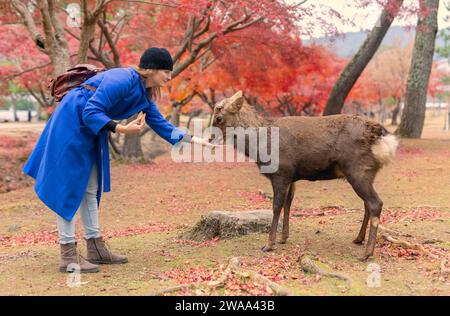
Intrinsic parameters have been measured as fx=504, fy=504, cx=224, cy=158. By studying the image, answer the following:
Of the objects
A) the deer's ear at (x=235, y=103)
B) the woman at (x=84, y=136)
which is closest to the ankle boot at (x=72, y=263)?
the woman at (x=84, y=136)

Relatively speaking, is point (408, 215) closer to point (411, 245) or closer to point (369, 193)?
point (411, 245)

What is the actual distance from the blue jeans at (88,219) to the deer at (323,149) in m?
1.30

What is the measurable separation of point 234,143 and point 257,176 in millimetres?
8312

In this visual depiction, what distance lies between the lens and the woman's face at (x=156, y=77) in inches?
183

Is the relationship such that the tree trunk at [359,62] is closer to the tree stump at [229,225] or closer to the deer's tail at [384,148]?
the tree stump at [229,225]

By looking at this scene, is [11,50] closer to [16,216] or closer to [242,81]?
[242,81]

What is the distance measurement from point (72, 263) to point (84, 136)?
1.19 metres

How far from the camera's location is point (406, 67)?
42406 mm

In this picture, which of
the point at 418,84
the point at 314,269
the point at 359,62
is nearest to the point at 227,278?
the point at 314,269

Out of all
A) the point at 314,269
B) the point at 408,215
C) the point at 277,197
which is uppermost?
the point at 277,197

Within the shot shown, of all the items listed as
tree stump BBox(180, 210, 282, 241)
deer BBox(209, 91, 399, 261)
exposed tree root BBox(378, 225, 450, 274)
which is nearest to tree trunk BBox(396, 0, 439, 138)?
exposed tree root BBox(378, 225, 450, 274)

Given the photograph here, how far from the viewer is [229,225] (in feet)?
19.5

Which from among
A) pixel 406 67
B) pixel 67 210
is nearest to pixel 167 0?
pixel 67 210

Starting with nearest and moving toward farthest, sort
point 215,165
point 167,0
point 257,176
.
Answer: point 167,0
point 257,176
point 215,165
